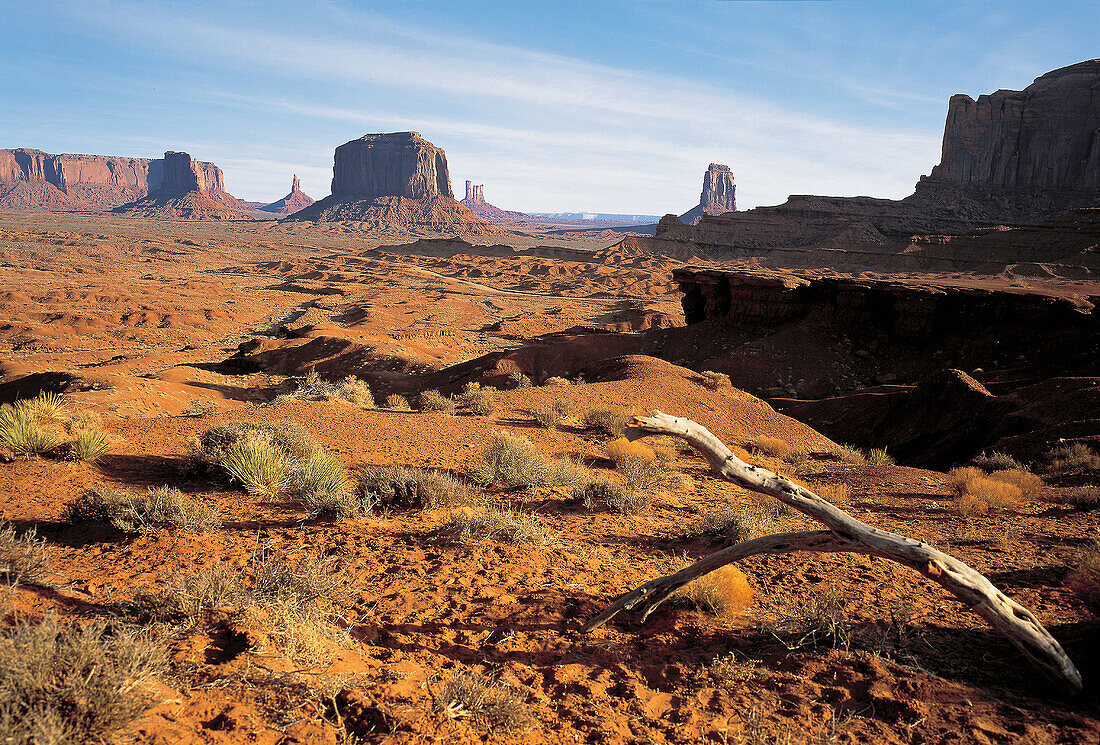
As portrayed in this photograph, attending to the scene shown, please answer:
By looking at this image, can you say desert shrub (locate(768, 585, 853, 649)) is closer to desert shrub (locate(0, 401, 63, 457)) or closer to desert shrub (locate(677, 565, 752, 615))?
desert shrub (locate(677, 565, 752, 615))

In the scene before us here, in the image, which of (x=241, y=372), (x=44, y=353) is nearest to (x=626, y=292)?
(x=241, y=372)

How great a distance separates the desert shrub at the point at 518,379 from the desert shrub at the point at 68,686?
50.5 feet

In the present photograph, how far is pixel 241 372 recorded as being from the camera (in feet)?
75.7

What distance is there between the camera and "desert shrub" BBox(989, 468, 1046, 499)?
7602mm

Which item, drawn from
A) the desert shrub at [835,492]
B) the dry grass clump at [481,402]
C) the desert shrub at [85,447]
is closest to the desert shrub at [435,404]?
the dry grass clump at [481,402]

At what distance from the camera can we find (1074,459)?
8875mm

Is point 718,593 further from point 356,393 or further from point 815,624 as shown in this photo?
point 356,393

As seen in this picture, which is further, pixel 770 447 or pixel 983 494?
pixel 770 447

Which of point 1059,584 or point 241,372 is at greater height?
point 1059,584

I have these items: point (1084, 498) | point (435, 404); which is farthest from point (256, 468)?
point (1084, 498)

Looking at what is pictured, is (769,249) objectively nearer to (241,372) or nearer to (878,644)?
(241,372)

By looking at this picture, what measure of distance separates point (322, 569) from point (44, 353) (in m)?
31.4

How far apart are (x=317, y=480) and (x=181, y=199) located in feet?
714

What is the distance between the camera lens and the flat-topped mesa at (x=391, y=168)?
16150cm
